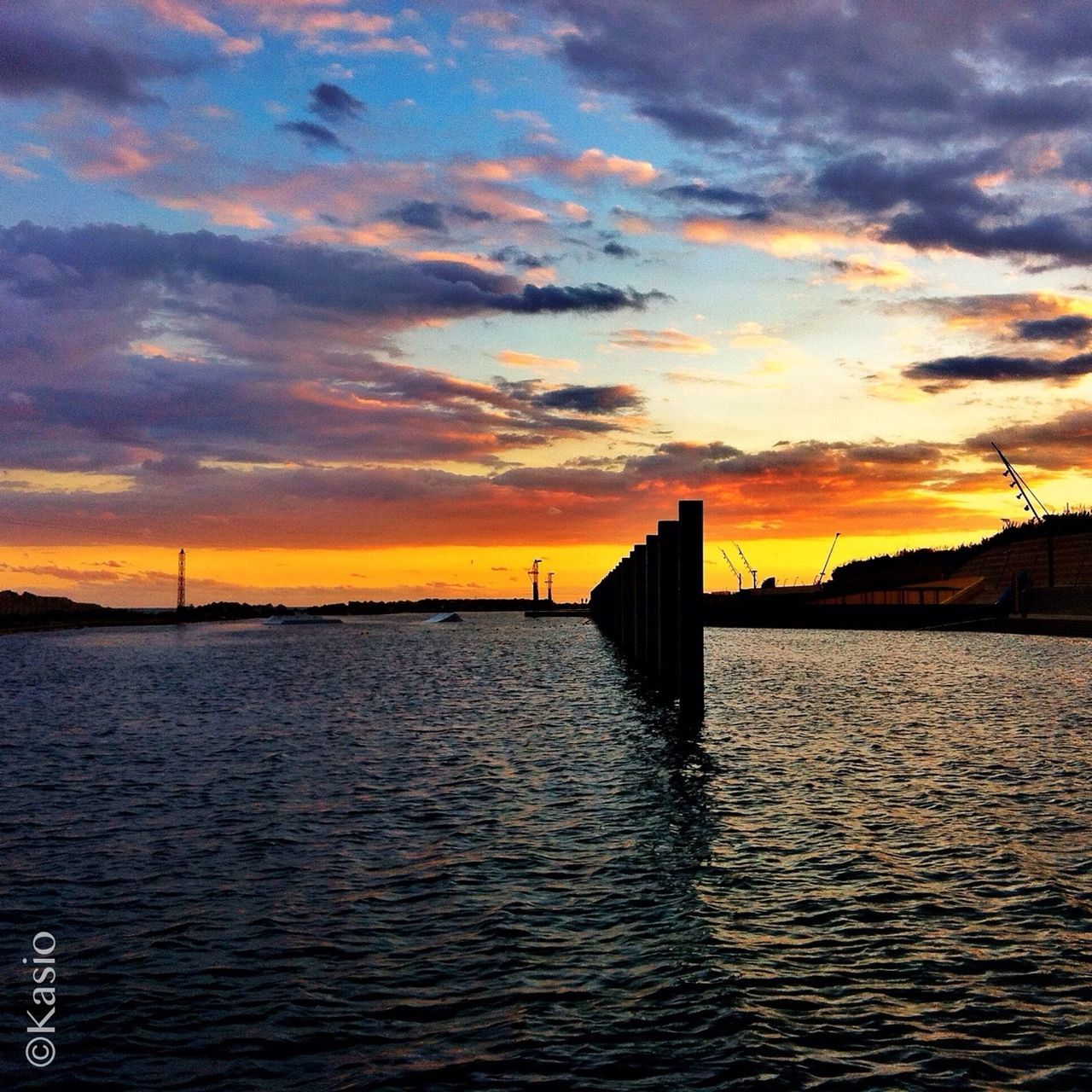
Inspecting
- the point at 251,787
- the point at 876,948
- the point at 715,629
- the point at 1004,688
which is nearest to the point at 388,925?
the point at 876,948

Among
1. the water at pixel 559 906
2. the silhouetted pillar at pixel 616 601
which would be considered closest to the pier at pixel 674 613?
the water at pixel 559 906

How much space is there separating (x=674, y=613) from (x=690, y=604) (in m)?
6.56

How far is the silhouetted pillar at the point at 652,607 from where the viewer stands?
40.4 meters

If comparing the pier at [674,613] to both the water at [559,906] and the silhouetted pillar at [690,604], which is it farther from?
the water at [559,906]

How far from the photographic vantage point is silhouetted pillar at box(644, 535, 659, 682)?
4044cm

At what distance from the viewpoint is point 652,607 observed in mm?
41719

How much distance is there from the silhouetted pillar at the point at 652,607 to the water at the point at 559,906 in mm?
10814

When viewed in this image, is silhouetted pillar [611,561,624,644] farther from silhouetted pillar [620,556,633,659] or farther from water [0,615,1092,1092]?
water [0,615,1092,1092]

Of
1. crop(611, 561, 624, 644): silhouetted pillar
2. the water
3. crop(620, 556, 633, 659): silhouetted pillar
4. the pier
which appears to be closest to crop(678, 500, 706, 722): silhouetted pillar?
the pier

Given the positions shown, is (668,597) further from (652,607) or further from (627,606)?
(627,606)

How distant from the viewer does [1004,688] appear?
39312mm

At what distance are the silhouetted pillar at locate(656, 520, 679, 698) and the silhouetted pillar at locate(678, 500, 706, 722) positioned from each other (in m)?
4.17

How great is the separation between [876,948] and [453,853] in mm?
6573

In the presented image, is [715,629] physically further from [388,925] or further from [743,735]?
[388,925]
